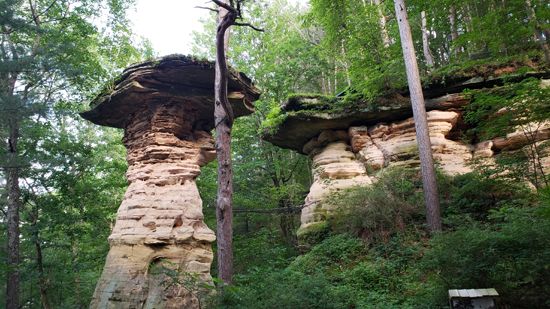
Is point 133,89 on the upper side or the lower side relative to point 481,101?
upper

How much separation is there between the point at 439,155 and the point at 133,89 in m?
8.53

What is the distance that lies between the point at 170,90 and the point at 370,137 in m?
6.43

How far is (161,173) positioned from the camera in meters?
9.05

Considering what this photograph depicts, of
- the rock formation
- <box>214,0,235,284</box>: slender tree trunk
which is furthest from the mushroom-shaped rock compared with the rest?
the rock formation

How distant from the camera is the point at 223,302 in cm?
534

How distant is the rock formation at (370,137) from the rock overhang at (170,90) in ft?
8.40

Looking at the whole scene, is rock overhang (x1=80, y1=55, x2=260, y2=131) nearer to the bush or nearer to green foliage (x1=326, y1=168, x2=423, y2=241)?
green foliage (x1=326, y1=168, x2=423, y2=241)

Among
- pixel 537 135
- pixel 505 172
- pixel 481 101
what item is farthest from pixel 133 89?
pixel 537 135

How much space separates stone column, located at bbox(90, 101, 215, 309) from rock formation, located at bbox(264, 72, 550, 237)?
11.0 ft

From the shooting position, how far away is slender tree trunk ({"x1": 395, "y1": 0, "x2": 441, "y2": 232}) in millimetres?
7785

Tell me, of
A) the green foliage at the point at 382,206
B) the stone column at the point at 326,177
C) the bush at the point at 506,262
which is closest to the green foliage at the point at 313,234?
the stone column at the point at 326,177

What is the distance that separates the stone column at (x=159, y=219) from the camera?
7738 mm

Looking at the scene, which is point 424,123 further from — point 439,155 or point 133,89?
point 133,89

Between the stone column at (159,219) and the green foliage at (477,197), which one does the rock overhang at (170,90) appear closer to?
the stone column at (159,219)
